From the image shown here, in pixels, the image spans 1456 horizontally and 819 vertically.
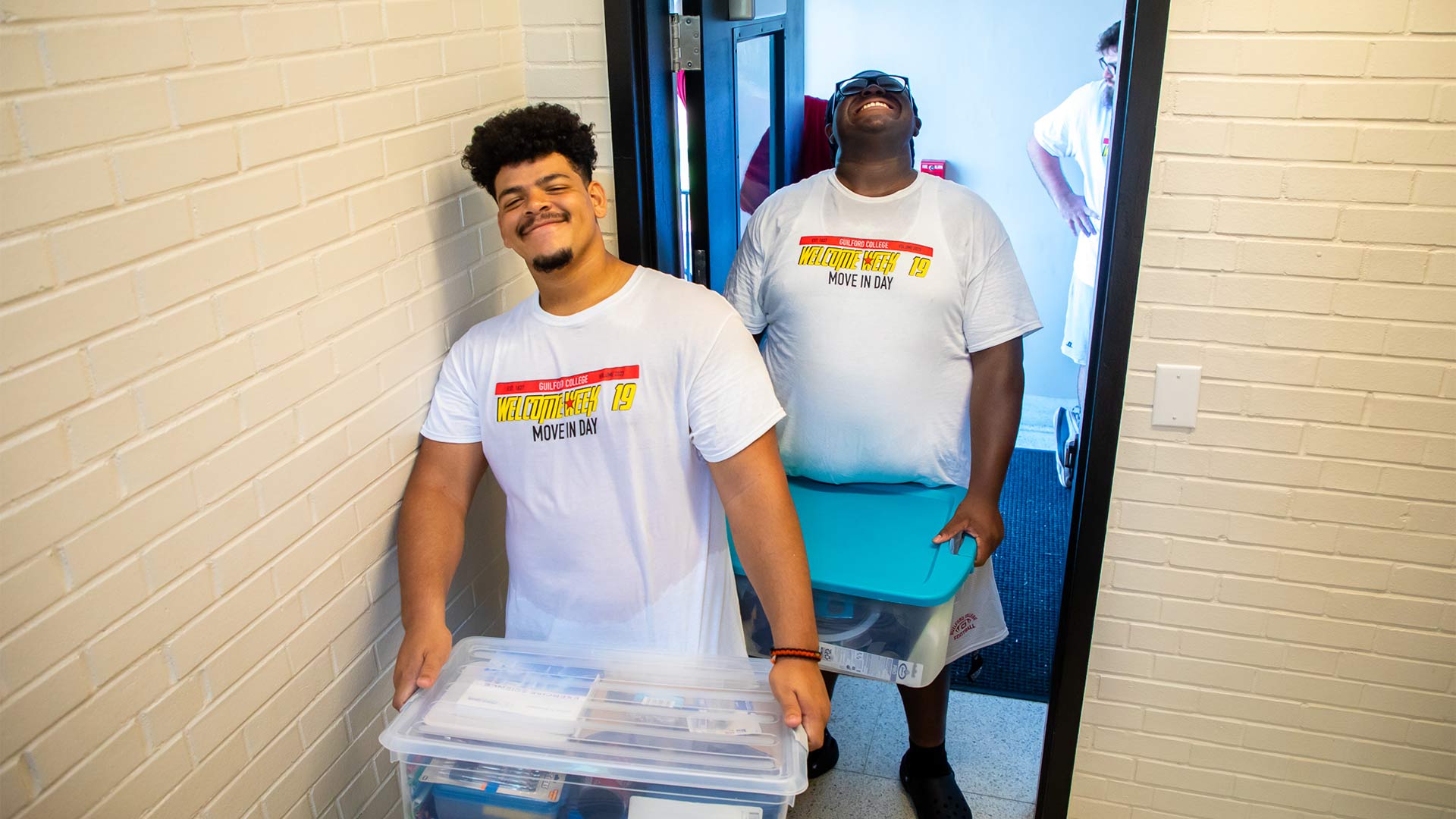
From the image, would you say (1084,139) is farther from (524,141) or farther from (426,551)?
(426,551)

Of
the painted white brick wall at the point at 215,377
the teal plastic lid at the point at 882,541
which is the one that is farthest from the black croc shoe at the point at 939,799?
the painted white brick wall at the point at 215,377

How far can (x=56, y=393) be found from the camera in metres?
1.16

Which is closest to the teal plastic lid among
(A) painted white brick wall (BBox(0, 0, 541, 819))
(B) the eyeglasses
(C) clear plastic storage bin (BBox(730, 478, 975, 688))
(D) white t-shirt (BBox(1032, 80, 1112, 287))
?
(C) clear plastic storage bin (BBox(730, 478, 975, 688))

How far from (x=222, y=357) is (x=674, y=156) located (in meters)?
1.16

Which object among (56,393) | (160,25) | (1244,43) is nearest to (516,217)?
(160,25)

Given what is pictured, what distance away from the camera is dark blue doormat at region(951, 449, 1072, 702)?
2.95 metres

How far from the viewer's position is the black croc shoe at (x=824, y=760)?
258cm

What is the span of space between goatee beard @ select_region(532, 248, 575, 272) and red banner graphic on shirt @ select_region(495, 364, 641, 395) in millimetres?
190

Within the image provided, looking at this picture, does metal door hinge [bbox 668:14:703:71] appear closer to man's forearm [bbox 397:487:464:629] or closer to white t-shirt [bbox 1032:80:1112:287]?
man's forearm [bbox 397:487:464:629]

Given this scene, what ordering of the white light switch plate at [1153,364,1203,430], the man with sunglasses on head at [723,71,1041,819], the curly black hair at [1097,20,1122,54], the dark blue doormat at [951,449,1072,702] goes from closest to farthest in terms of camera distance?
the white light switch plate at [1153,364,1203,430] → the man with sunglasses on head at [723,71,1041,819] → the dark blue doormat at [951,449,1072,702] → the curly black hair at [1097,20,1122,54]

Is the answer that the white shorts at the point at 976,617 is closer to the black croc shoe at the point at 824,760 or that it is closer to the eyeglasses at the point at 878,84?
the black croc shoe at the point at 824,760

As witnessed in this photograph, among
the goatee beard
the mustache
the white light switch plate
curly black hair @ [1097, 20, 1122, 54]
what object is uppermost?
curly black hair @ [1097, 20, 1122, 54]

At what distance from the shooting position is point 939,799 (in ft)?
7.93

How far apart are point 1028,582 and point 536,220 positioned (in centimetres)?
232
